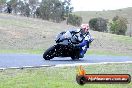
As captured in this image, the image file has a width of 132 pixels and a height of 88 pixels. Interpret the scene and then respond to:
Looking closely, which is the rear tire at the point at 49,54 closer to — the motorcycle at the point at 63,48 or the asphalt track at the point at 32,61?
the motorcycle at the point at 63,48

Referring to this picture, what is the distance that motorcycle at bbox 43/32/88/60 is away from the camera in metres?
17.8

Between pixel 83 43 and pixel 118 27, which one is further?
pixel 118 27

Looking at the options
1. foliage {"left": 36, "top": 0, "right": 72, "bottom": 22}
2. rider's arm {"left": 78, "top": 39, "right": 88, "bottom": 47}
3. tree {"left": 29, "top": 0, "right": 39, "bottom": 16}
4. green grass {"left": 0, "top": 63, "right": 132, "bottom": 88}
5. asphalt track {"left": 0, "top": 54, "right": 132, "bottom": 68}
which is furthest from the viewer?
tree {"left": 29, "top": 0, "right": 39, "bottom": 16}

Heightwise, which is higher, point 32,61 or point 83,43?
point 83,43

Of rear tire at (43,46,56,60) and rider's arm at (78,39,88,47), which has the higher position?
rider's arm at (78,39,88,47)

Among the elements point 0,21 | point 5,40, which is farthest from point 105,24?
point 5,40

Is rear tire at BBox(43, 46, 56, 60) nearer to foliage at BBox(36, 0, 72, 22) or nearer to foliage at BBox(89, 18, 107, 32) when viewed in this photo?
foliage at BBox(36, 0, 72, 22)

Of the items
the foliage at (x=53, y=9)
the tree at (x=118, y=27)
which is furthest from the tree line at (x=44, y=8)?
the tree at (x=118, y=27)

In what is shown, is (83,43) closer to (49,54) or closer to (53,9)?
(49,54)

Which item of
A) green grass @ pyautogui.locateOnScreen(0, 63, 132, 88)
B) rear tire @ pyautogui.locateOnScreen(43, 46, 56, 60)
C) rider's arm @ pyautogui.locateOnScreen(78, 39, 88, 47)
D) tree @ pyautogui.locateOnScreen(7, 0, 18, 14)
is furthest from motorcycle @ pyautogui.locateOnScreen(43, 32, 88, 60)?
tree @ pyautogui.locateOnScreen(7, 0, 18, 14)

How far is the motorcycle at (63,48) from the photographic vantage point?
17750 millimetres

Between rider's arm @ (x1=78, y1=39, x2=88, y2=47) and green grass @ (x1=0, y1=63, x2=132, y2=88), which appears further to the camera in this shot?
rider's arm @ (x1=78, y1=39, x2=88, y2=47)

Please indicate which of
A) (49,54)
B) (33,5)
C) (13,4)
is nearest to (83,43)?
(49,54)

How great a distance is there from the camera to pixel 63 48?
17.9 meters
